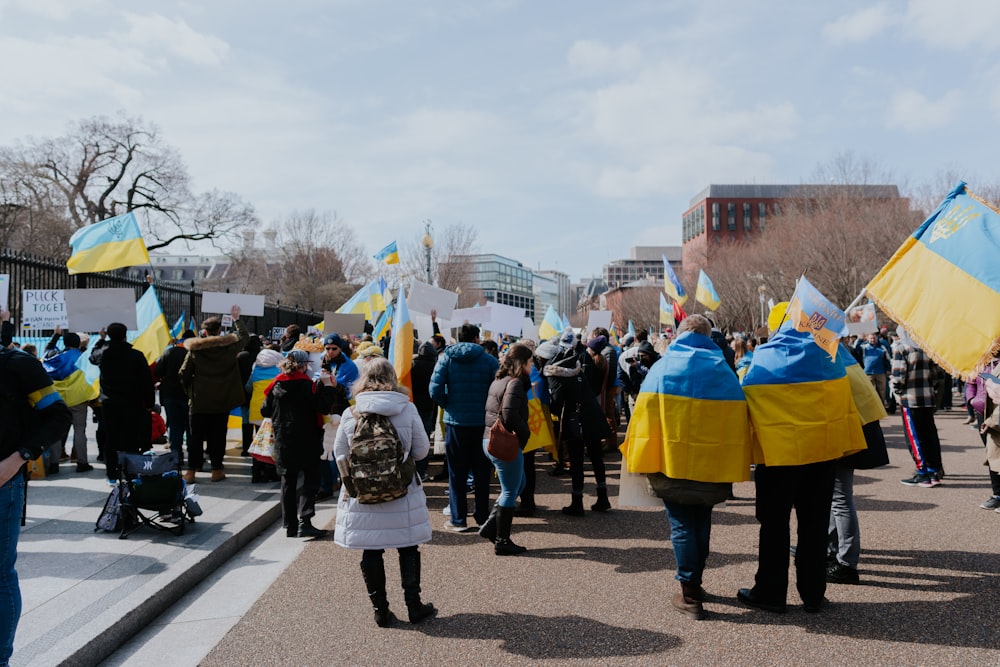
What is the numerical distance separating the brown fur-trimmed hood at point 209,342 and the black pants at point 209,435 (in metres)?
0.82

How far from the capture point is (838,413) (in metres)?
4.62

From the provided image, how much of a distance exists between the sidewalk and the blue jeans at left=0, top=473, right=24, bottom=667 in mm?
408

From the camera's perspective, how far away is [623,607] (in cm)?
487

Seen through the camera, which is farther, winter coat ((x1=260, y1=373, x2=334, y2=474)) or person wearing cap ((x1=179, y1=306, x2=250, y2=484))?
person wearing cap ((x1=179, y1=306, x2=250, y2=484))

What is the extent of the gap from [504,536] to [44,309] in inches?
283

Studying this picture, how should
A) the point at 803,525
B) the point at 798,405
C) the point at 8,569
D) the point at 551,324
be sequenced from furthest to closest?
the point at 551,324 < the point at 803,525 < the point at 798,405 < the point at 8,569

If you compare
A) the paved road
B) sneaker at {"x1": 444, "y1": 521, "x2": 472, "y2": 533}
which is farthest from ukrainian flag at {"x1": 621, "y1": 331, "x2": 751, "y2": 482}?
sneaker at {"x1": 444, "y1": 521, "x2": 472, "y2": 533}

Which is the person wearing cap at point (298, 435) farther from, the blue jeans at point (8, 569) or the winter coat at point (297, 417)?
the blue jeans at point (8, 569)

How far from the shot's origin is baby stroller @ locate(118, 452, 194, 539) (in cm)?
642

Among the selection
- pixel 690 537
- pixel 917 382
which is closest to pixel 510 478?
pixel 690 537

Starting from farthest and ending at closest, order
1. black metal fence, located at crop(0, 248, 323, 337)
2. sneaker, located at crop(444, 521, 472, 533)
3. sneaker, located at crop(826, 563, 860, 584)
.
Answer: black metal fence, located at crop(0, 248, 323, 337) → sneaker, located at crop(444, 521, 472, 533) → sneaker, located at crop(826, 563, 860, 584)

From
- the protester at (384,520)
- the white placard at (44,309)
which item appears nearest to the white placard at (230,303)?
the white placard at (44,309)

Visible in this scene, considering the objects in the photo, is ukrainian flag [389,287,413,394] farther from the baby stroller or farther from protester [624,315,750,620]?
protester [624,315,750,620]

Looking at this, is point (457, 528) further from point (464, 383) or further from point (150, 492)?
point (150, 492)
